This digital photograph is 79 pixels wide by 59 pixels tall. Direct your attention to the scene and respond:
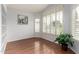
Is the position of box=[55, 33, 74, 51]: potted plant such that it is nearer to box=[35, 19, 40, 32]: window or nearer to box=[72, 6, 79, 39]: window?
box=[72, 6, 79, 39]: window

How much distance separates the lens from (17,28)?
8.16 metres

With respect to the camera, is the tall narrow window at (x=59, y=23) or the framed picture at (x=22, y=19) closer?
the tall narrow window at (x=59, y=23)

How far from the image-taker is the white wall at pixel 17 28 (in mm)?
7340

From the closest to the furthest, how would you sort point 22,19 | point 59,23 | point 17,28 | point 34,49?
point 34,49, point 59,23, point 17,28, point 22,19

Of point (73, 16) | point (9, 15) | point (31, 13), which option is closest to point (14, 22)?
point (9, 15)

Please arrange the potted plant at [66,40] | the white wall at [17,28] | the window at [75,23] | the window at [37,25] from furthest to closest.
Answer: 1. the window at [37,25]
2. the white wall at [17,28]
3. the potted plant at [66,40]
4. the window at [75,23]

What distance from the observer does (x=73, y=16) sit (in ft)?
15.1

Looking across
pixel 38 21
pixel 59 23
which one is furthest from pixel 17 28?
pixel 59 23

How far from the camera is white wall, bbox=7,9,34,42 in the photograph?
7340 mm

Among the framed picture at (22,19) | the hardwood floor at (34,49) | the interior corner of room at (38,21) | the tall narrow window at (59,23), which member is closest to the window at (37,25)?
the interior corner of room at (38,21)

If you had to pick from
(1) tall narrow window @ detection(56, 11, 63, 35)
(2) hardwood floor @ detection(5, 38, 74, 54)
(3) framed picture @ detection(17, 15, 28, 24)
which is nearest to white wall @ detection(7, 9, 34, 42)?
(3) framed picture @ detection(17, 15, 28, 24)

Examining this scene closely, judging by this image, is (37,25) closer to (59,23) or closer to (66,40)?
(59,23)

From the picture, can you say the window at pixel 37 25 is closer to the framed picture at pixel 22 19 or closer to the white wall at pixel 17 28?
the white wall at pixel 17 28

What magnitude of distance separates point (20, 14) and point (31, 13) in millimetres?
1663
